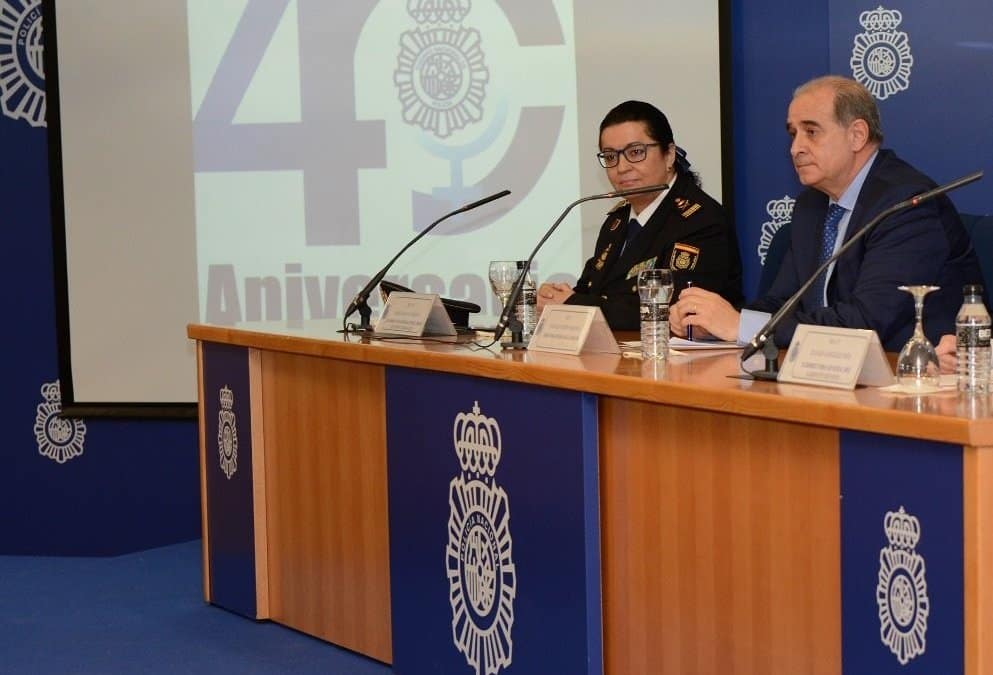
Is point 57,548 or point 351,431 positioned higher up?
point 351,431

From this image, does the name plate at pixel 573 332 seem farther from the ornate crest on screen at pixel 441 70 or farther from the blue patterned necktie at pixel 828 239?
the ornate crest on screen at pixel 441 70

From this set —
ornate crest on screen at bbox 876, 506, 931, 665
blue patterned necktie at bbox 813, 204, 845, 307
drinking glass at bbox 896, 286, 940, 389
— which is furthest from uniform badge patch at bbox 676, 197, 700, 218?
ornate crest on screen at bbox 876, 506, 931, 665

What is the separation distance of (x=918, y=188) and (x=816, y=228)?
33 cm

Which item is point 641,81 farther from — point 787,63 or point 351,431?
point 351,431

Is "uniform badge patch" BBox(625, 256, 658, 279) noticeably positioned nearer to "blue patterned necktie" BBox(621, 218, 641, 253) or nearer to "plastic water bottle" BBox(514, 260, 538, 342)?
"blue patterned necktie" BBox(621, 218, 641, 253)

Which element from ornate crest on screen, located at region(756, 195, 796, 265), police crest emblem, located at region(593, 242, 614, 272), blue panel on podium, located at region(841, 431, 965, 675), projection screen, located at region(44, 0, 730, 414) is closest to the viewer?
blue panel on podium, located at region(841, 431, 965, 675)

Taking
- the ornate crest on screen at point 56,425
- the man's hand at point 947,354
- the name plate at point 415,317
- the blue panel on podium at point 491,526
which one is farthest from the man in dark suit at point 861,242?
the ornate crest on screen at point 56,425

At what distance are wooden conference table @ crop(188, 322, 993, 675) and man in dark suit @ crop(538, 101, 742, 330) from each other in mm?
725

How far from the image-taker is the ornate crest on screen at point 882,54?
158 inches

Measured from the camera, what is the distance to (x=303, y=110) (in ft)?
15.2

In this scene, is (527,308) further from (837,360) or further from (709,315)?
(837,360)

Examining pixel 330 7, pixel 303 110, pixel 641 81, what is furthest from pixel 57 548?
pixel 641 81

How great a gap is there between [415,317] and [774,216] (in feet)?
5.09

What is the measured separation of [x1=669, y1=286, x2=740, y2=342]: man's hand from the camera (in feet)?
9.11
